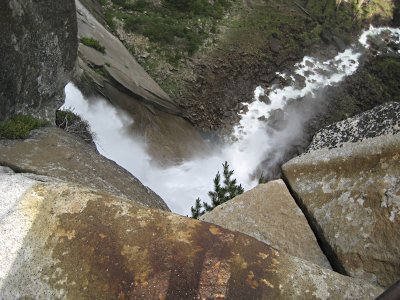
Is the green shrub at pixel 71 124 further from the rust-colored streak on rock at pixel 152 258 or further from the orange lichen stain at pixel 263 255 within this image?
the orange lichen stain at pixel 263 255

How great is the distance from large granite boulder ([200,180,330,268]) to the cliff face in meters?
6.45

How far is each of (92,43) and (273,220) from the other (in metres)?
16.6

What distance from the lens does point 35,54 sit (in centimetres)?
1022

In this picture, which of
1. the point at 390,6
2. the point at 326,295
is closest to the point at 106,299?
the point at 326,295

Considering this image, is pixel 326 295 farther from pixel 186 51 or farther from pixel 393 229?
pixel 186 51

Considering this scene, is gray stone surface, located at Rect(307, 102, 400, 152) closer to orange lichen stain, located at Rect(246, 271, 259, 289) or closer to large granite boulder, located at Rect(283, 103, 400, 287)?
large granite boulder, located at Rect(283, 103, 400, 287)

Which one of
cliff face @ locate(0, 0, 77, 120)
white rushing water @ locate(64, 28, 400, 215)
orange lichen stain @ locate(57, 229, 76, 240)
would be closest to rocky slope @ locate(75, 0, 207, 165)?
white rushing water @ locate(64, 28, 400, 215)

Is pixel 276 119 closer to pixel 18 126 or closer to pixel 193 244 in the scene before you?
pixel 18 126

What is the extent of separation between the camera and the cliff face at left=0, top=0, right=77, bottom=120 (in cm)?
902

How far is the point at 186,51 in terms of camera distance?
26.2 m

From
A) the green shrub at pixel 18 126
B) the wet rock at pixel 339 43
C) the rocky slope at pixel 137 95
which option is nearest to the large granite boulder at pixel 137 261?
the green shrub at pixel 18 126

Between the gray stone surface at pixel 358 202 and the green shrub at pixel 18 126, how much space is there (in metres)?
→ 6.22

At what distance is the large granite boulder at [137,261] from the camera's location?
3.36 metres

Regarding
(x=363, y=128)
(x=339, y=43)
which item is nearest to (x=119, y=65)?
(x=363, y=128)
